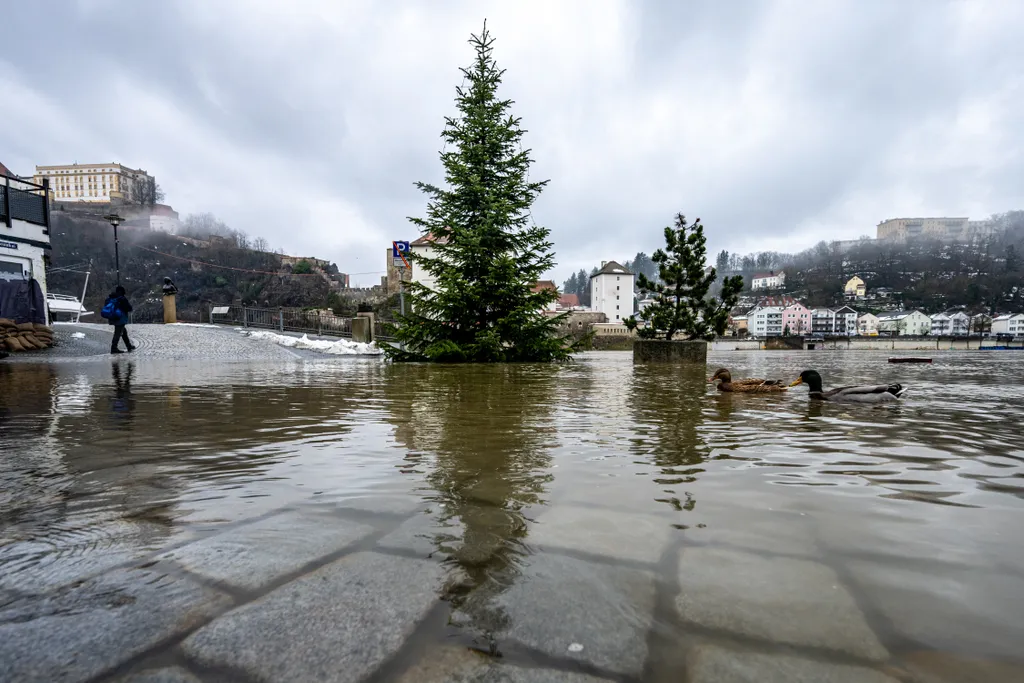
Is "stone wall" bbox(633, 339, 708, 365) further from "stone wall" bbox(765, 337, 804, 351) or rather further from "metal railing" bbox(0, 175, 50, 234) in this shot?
"stone wall" bbox(765, 337, 804, 351)

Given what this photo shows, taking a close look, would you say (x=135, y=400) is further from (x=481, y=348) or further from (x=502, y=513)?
(x=481, y=348)

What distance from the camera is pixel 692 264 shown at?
59.8 feet

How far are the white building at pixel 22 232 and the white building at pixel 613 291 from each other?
94083 mm

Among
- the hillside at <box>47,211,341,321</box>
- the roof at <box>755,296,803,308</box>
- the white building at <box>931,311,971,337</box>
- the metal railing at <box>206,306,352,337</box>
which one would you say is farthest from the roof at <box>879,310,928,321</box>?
the metal railing at <box>206,306,352,337</box>

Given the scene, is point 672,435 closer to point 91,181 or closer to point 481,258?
point 481,258

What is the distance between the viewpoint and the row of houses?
125250 millimetres

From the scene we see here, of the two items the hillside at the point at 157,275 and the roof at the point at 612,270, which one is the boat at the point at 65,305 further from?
the roof at the point at 612,270

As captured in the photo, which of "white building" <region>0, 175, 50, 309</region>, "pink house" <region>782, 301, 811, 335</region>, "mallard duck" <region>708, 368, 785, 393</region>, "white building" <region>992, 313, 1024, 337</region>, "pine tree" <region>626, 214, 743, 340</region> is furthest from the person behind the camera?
"pink house" <region>782, 301, 811, 335</region>

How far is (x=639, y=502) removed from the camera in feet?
8.79

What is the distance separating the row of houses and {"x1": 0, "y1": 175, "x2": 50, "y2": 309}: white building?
12774 cm

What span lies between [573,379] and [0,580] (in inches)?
363

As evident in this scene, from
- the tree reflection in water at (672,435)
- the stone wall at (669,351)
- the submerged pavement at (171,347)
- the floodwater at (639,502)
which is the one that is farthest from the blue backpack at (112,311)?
the stone wall at (669,351)

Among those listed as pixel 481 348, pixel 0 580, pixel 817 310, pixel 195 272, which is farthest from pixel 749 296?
pixel 0 580

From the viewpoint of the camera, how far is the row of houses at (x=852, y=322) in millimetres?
125250
